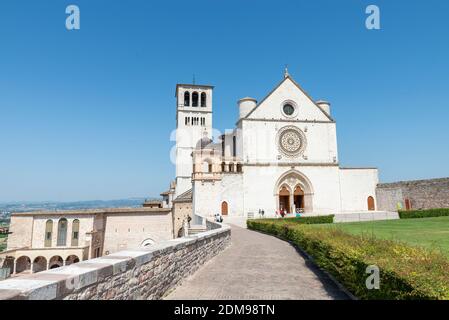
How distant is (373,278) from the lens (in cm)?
598

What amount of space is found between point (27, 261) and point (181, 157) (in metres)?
30.7

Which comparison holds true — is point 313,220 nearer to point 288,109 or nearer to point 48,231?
point 288,109

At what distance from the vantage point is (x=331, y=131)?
42.4 metres

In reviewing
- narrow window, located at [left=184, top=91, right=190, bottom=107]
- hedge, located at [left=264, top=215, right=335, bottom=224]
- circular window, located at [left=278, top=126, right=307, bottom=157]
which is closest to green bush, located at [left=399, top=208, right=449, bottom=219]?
hedge, located at [left=264, top=215, right=335, bottom=224]

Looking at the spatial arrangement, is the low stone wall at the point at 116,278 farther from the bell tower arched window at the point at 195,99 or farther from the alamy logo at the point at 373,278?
the bell tower arched window at the point at 195,99

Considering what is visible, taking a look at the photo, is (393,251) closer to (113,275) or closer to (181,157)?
(113,275)

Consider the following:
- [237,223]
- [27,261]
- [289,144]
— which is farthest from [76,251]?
[289,144]

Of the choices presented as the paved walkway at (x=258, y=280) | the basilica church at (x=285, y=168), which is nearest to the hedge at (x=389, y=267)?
the paved walkway at (x=258, y=280)

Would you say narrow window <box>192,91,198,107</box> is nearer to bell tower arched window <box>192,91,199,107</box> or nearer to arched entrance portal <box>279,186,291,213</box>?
bell tower arched window <box>192,91,199,107</box>

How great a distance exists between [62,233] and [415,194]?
158 feet

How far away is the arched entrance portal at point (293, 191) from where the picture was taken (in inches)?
1590

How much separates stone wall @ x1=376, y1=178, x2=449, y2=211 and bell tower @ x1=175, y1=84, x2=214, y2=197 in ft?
109

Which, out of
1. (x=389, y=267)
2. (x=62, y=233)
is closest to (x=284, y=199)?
(x=62, y=233)

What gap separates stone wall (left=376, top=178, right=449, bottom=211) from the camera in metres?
34.1
